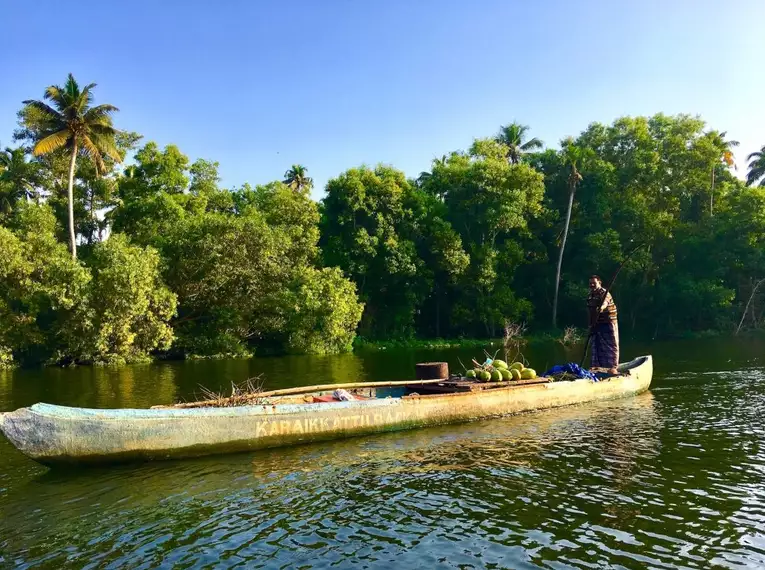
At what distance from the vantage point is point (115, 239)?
33.6m

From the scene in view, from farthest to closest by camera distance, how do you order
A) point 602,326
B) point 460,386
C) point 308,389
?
point 602,326 < point 308,389 < point 460,386

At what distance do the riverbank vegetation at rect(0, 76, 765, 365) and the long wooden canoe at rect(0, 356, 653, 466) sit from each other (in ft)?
72.3

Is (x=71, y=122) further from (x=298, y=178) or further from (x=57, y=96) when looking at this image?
(x=298, y=178)

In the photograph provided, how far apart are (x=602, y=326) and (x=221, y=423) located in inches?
511

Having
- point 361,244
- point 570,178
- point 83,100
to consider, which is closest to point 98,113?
point 83,100

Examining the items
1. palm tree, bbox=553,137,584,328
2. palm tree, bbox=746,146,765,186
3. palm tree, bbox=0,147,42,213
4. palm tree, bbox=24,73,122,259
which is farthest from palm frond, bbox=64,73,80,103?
palm tree, bbox=746,146,765,186

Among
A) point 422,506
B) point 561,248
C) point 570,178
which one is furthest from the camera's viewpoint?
point 561,248

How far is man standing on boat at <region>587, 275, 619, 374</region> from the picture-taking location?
61.5ft

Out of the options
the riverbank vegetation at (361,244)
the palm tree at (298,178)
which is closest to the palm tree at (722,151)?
the riverbank vegetation at (361,244)

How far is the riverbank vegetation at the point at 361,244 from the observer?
3225 centimetres

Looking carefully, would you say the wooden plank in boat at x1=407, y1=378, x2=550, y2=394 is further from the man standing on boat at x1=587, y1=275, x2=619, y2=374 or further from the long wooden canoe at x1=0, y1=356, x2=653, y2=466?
the man standing on boat at x1=587, y1=275, x2=619, y2=374

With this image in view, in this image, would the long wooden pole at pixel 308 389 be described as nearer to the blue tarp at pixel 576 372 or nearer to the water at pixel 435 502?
the water at pixel 435 502

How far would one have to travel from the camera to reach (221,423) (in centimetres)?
1165

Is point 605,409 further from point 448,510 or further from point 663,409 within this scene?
point 448,510
